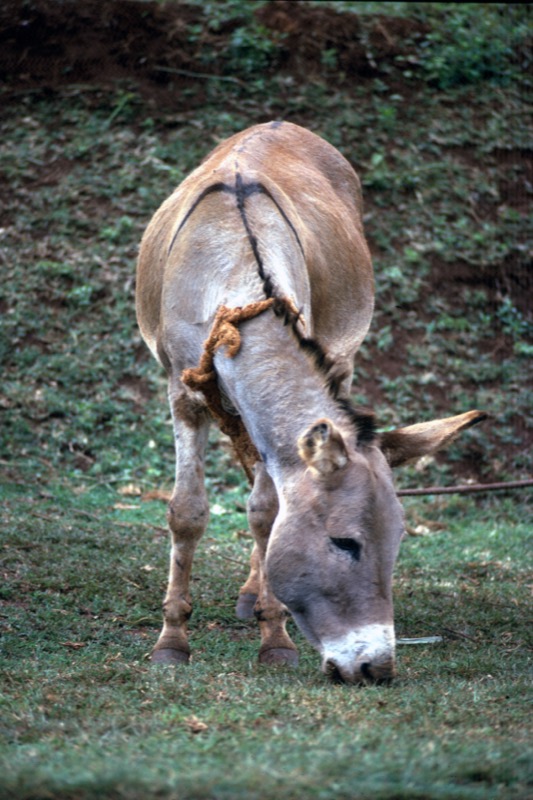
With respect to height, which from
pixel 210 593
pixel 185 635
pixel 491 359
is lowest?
pixel 491 359

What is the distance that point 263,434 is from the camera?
376cm

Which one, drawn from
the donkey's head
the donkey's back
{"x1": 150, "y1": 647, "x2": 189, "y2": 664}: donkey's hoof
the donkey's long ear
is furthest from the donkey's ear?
{"x1": 150, "y1": 647, "x2": 189, "y2": 664}: donkey's hoof

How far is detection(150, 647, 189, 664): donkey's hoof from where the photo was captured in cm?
399

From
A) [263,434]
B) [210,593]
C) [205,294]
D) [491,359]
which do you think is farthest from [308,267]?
[491,359]

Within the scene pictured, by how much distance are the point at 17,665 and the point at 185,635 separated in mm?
732

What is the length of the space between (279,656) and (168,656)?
0.45 m

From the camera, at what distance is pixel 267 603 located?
13.7ft

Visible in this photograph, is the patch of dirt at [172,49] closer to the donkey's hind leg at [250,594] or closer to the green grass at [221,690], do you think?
the green grass at [221,690]

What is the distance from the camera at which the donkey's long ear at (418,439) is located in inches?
145

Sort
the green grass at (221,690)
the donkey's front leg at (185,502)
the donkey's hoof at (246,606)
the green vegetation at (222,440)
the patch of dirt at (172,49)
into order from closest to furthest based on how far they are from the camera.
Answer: the green grass at (221,690)
the green vegetation at (222,440)
the donkey's front leg at (185,502)
the donkey's hoof at (246,606)
the patch of dirt at (172,49)

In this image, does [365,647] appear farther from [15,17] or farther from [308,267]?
[15,17]

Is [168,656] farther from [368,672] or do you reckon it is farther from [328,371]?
[328,371]

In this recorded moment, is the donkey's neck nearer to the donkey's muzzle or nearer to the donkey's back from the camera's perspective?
the donkey's back

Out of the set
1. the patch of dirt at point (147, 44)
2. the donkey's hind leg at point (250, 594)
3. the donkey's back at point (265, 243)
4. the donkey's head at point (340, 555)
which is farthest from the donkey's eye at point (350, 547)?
the patch of dirt at point (147, 44)
